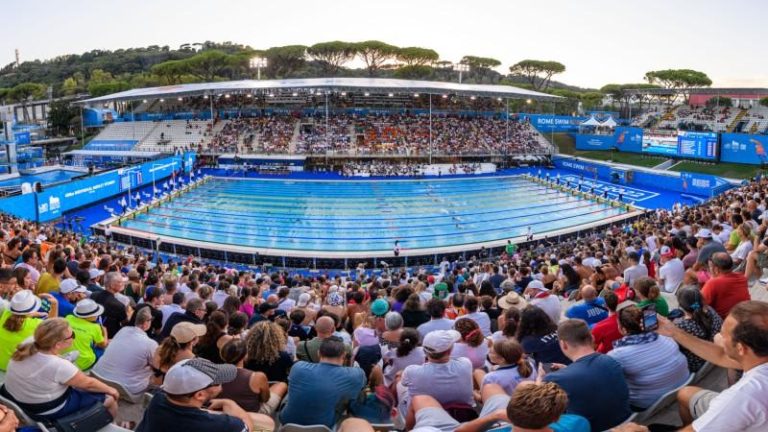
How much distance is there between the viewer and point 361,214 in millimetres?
27328

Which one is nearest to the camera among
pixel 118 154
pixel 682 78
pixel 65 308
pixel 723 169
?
pixel 65 308

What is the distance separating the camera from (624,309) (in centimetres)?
378

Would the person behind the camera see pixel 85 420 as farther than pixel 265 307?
No

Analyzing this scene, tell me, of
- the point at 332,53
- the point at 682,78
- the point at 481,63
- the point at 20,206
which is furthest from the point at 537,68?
the point at 20,206

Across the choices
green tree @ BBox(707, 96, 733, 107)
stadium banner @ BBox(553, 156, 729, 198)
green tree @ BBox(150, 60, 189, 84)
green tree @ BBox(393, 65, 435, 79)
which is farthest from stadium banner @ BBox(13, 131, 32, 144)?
green tree @ BBox(707, 96, 733, 107)

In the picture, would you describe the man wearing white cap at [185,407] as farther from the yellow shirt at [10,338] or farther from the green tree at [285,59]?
the green tree at [285,59]

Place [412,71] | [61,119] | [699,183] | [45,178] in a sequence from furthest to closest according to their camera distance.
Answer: [412,71] → [61,119] → [45,178] → [699,183]

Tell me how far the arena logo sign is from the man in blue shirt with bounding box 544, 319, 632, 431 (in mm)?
31708

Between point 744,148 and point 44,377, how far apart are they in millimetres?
43429

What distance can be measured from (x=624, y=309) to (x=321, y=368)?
2.28 metres

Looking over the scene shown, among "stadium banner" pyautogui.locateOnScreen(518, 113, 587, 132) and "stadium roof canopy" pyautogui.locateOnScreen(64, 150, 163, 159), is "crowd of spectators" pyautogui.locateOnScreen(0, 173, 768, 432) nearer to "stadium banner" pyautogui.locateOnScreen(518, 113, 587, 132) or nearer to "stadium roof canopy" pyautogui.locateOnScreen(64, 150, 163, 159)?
"stadium roof canopy" pyautogui.locateOnScreen(64, 150, 163, 159)

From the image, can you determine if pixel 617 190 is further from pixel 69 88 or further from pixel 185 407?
pixel 69 88

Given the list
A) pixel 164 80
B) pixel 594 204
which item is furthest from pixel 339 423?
pixel 164 80

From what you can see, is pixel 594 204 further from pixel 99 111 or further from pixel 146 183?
pixel 99 111
